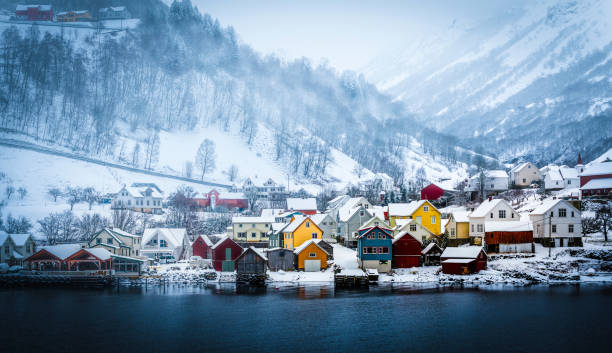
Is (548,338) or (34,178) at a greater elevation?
(34,178)

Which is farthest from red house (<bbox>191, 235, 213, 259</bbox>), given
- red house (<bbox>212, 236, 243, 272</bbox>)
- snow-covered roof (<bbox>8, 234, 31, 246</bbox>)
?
snow-covered roof (<bbox>8, 234, 31, 246</bbox>)

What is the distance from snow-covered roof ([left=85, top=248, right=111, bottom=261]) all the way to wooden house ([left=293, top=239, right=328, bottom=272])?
21502 mm

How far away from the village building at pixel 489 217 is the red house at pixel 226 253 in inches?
1083

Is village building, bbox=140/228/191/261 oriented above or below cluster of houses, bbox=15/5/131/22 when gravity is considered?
below

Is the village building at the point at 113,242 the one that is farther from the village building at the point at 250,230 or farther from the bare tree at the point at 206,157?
the bare tree at the point at 206,157

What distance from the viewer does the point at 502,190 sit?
95062 mm

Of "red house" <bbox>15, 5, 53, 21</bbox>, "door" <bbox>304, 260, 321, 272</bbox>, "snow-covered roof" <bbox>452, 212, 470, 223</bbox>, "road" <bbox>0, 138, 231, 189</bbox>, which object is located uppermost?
"red house" <bbox>15, 5, 53, 21</bbox>

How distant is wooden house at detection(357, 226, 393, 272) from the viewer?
54.4m

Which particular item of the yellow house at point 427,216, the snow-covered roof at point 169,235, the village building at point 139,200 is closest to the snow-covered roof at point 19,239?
the snow-covered roof at point 169,235

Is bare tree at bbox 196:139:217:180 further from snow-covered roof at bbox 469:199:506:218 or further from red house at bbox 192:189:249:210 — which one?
snow-covered roof at bbox 469:199:506:218

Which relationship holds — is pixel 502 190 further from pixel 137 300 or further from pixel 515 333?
pixel 137 300

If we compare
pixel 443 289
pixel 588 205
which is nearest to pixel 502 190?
pixel 588 205

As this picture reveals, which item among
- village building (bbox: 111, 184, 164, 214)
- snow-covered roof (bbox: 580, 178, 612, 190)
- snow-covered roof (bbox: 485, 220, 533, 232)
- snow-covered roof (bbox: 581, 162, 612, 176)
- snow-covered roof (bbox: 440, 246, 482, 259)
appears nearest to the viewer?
snow-covered roof (bbox: 440, 246, 482, 259)

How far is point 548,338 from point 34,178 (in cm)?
9846
